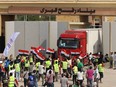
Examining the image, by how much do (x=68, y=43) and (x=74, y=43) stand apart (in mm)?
519

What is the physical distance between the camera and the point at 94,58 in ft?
117

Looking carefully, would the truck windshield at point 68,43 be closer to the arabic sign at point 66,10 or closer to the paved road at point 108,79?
the paved road at point 108,79

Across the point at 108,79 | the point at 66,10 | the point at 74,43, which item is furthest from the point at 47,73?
the point at 66,10

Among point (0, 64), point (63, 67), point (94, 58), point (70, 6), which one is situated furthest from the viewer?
point (70, 6)

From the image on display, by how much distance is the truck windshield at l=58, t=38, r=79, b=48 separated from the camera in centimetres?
3709

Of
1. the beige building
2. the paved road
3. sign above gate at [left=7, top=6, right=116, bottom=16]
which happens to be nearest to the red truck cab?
the paved road

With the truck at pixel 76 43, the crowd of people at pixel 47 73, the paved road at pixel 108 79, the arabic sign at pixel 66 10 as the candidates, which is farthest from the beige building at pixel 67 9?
the crowd of people at pixel 47 73

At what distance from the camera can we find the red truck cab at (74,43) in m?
36.8

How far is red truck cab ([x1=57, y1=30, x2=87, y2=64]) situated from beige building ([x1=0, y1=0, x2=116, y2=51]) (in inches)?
A: 552

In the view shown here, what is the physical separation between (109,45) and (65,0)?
18.0 metres

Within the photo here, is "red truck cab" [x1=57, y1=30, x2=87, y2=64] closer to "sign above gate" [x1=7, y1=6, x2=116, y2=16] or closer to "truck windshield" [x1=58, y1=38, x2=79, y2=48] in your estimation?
"truck windshield" [x1=58, y1=38, x2=79, y2=48]

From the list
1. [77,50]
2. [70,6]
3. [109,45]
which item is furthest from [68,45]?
[70,6]

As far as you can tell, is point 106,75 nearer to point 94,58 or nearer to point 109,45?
point 94,58

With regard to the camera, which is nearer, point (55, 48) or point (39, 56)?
point (39, 56)
